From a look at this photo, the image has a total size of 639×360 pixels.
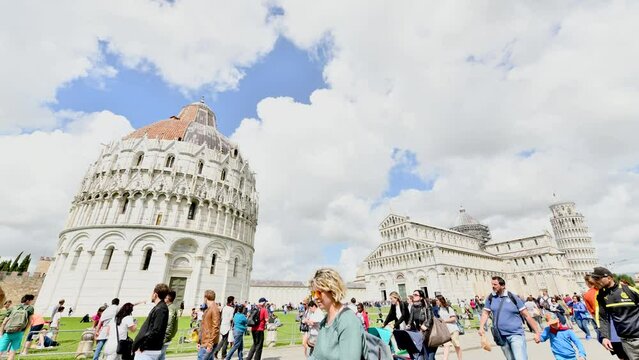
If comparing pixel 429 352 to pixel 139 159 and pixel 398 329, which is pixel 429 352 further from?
pixel 139 159

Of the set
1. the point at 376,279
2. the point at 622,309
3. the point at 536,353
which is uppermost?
the point at 376,279

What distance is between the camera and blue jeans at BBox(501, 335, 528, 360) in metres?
5.03

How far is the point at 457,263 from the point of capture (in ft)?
199

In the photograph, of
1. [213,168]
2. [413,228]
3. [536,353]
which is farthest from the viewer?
[413,228]

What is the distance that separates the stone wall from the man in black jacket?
5180 centimetres

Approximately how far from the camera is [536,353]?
8836 mm

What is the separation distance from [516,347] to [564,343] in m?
1.24

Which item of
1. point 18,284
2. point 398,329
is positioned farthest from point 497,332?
point 18,284

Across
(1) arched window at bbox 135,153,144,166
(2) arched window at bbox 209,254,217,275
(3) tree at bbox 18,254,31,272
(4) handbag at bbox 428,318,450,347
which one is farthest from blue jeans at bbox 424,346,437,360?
(3) tree at bbox 18,254,31,272

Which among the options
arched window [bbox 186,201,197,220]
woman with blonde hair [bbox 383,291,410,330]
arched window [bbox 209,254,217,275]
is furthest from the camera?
arched window [bbox 186,201,197,220]

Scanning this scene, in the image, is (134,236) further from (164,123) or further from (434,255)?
(434,255)

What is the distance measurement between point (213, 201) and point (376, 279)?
4921 cm

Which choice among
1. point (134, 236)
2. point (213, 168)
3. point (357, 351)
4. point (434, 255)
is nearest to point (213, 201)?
point (213, 168)

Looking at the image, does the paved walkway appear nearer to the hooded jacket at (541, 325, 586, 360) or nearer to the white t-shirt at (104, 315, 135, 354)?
the hooded jacket at (541, 325, 586, 360)
